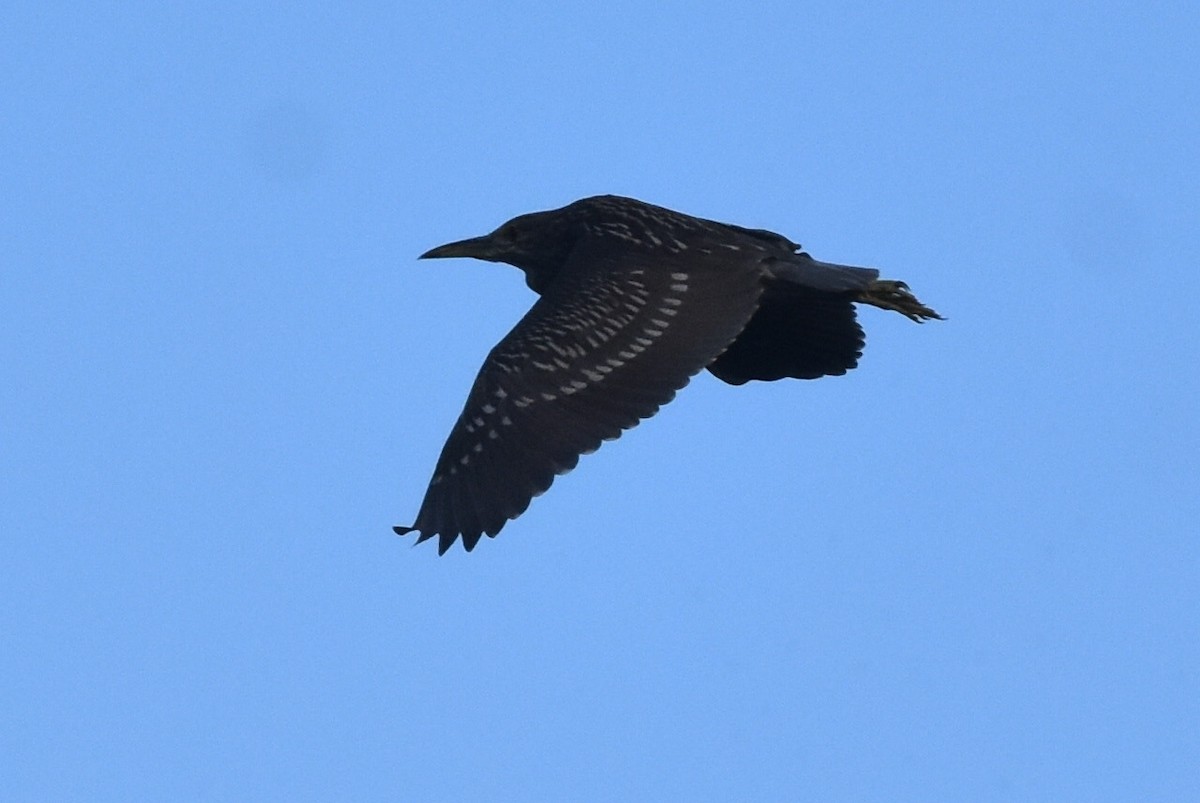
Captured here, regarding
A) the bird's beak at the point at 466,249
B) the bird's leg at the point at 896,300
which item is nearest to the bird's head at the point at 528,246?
the bird's beak at the point at 466,249

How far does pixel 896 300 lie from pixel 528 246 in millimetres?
2381

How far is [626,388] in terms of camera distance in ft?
42.2

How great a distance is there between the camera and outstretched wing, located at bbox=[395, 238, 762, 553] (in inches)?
488

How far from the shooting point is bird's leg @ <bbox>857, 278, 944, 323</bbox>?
14359 mm

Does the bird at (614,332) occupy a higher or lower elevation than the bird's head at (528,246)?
lower

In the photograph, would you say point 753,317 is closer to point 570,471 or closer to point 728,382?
point 728,382

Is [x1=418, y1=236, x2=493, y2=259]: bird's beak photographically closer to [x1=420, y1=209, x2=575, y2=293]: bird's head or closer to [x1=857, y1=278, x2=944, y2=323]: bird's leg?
[x1=420, y1=209, x2=575, y2=293]: bird's head

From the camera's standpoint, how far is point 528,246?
585 inches

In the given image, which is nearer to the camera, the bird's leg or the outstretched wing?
the outstretched wing

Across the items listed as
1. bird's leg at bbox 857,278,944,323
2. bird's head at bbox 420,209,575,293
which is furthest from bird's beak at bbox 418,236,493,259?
bird's leg at bbox 857,278,944,323

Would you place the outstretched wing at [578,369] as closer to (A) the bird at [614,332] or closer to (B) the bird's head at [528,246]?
(A) the bird at [614,332]

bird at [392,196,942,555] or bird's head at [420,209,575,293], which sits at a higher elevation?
bird's head at [420,209,575,293]

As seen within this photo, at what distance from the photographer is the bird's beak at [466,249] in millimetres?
15008

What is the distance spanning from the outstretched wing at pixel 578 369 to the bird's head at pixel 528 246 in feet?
1.89
